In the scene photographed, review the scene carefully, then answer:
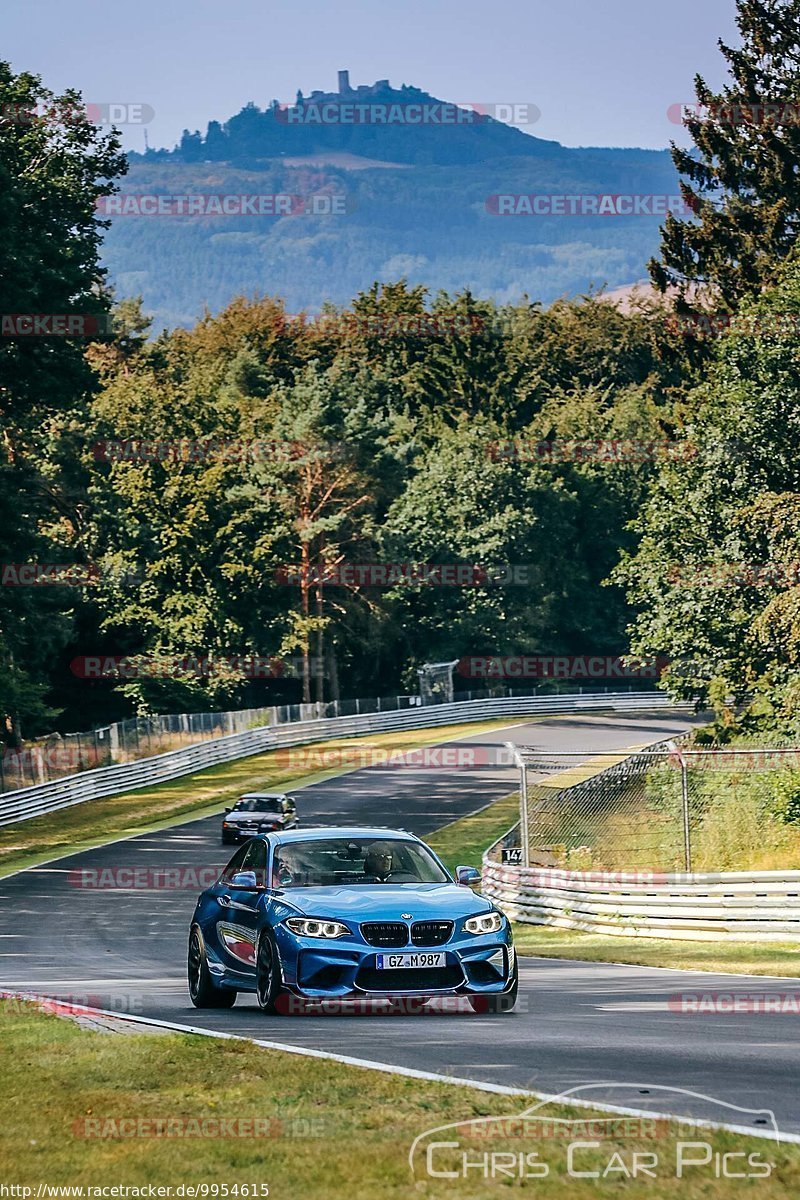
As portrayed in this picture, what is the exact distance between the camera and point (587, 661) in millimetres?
102312

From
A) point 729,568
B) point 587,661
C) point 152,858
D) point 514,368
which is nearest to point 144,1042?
point 152,858

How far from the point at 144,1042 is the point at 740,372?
37.1 m

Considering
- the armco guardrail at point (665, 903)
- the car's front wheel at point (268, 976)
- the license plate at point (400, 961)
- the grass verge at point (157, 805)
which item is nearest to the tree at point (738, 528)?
the grass verge at point (157, 805)

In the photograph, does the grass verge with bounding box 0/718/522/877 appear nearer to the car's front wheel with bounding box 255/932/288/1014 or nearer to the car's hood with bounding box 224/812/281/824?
the car's hood with bounding box 224/812/281/824

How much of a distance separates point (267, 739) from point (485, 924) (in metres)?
58.3

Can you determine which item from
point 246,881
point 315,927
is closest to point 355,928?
point 315,927

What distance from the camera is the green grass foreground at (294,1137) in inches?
260

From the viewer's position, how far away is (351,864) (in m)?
13.7

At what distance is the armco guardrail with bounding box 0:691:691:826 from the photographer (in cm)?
5141

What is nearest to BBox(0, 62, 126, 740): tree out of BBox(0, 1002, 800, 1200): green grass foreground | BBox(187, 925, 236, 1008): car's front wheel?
BBox(187, 925, 236, 1008): car's front wheel

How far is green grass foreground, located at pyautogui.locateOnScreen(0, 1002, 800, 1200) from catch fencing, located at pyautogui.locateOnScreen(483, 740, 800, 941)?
1374cm

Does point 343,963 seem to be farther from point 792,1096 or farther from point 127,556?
point 127,556

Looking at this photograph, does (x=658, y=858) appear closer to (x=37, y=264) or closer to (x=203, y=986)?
(x=203, y=986)

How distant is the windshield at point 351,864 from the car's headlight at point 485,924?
1.00 meters
